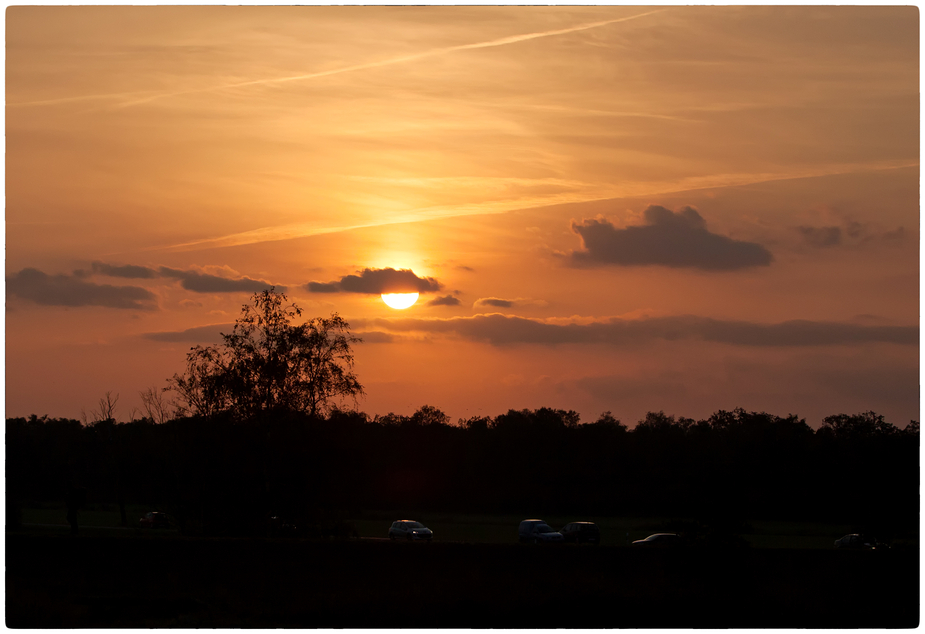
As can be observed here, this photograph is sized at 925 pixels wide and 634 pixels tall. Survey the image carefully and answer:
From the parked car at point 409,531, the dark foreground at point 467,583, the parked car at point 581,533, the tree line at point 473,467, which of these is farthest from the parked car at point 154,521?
the dark foreground at point 467,583

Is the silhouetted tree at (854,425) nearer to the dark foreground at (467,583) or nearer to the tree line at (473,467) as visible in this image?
the tree line at (473,467)

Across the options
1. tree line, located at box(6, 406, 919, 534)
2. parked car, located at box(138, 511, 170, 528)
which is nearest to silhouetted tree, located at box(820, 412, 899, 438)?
tree line, located at box(6, 406, 919, 534)

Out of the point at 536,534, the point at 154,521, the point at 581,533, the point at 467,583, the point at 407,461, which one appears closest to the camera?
the point at 467,583

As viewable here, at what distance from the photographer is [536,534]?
171 feet

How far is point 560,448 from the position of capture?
281ft

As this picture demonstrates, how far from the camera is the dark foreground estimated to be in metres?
20.9

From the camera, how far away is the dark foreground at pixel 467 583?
68.7ft

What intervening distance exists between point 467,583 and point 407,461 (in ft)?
209

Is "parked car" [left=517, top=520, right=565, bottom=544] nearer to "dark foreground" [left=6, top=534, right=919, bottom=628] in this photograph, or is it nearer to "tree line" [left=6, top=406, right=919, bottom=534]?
"tree line" [left=6, top=406, right=919, bottom=534]

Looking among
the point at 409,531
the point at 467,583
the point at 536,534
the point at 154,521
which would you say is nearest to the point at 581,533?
the point at 536,534

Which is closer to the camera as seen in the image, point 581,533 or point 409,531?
point 581,533

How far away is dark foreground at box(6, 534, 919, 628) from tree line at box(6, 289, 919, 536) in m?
1.77

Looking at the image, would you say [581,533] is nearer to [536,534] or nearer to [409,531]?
[536,534]

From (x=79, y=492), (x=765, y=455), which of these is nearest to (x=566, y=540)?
(x=765, y=455)
